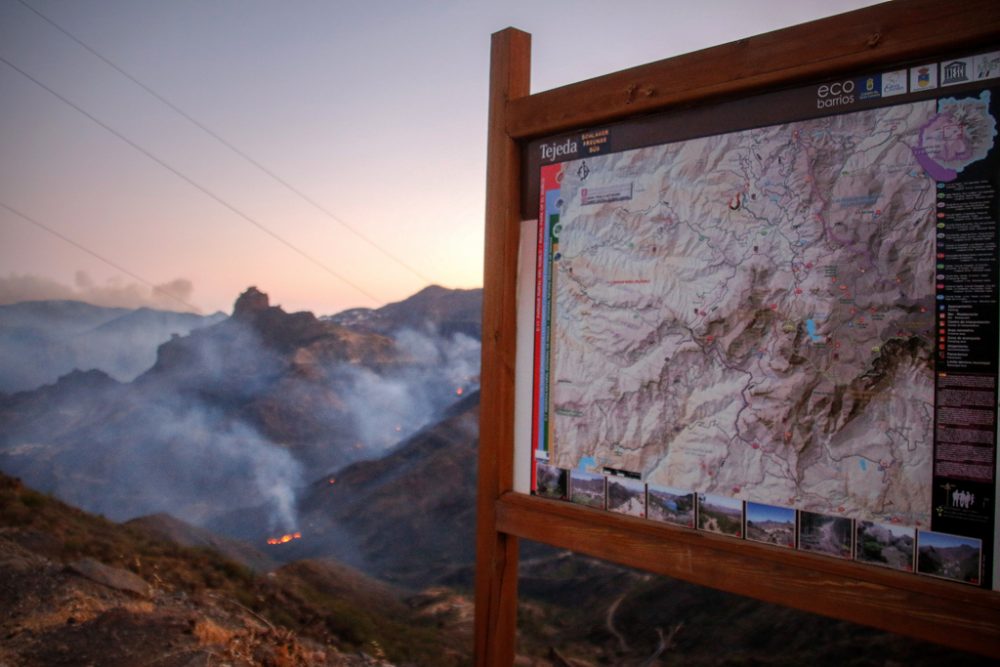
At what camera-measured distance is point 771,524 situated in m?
1.93

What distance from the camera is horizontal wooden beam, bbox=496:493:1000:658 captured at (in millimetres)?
1594

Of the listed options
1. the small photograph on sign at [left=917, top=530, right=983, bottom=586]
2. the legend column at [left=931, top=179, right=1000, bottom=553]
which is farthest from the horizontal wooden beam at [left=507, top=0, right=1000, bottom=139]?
the small photograph on sign at [left=917, top=530, right=983, bottom=586]

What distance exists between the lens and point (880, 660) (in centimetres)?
633

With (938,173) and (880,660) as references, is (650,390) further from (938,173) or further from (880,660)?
(880,660)

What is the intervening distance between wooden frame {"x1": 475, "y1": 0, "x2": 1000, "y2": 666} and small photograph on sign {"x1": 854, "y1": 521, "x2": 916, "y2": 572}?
38 mm

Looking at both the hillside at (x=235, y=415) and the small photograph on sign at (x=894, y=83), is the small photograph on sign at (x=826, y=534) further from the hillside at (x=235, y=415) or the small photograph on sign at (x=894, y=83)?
the hillside at (x=235, y=415)

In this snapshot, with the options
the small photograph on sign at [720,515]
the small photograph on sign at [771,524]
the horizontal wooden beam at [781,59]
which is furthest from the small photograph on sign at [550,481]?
the horizontal wooden beam at [781,59]

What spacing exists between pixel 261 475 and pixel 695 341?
16171 mm

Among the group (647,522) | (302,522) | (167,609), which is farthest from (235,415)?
(647,522)

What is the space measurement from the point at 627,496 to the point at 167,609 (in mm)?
4473

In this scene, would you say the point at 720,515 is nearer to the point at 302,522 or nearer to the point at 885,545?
the point at 885,545

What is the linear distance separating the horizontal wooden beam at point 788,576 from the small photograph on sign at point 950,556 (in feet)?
0.09

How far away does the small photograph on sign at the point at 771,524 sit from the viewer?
1.90m

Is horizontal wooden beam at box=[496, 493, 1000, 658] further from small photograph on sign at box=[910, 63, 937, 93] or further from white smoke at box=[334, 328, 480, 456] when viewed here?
white smoke at box=[334, 328, 480, 456]
